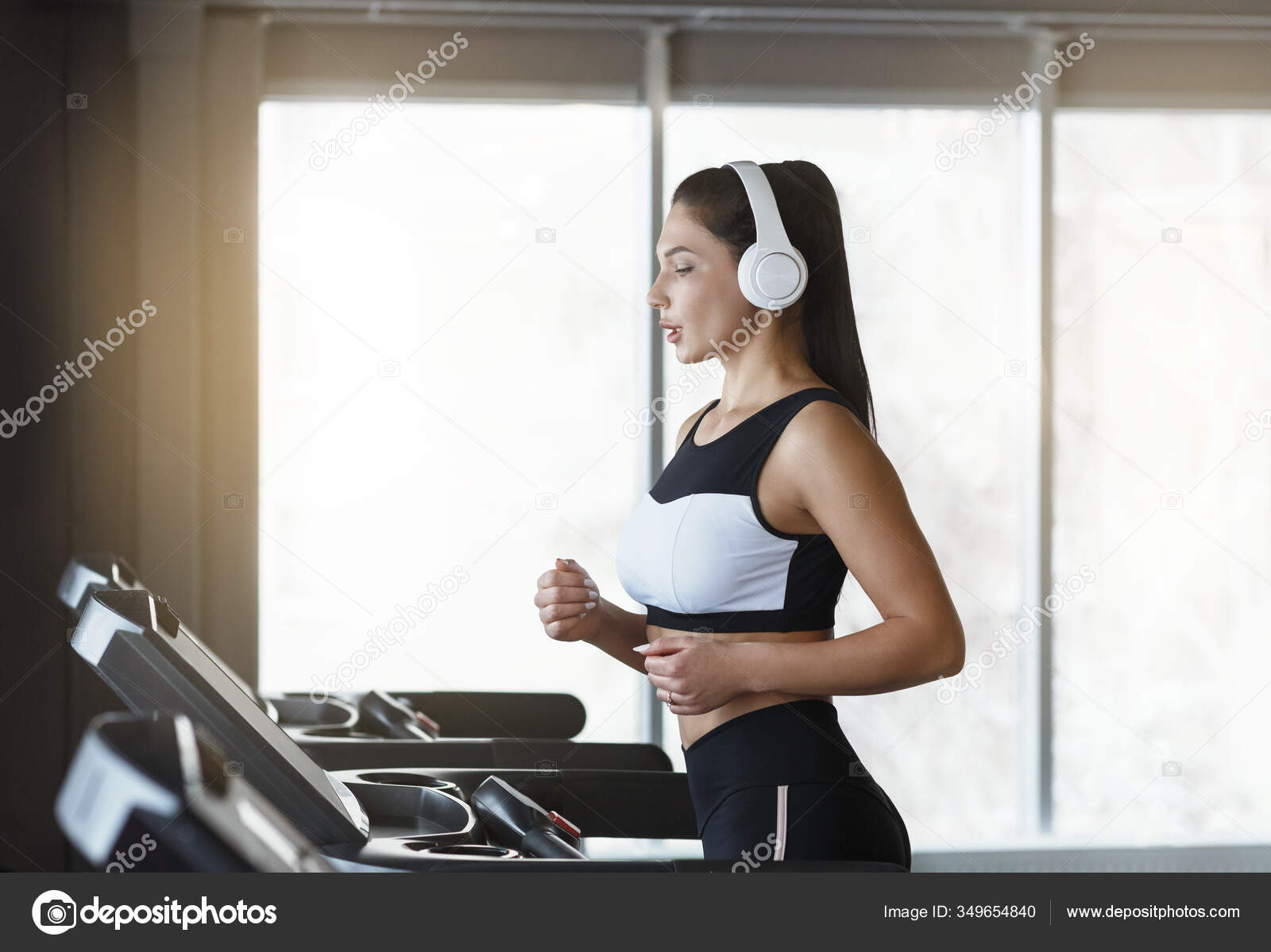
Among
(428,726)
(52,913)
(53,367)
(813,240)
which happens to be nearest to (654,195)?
(53,367)

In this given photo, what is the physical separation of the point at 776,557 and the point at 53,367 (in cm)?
254

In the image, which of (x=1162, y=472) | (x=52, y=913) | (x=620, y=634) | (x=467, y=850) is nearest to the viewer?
(x=52, y=913)

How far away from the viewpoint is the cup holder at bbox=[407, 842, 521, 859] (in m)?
0.84

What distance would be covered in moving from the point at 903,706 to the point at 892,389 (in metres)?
1.00

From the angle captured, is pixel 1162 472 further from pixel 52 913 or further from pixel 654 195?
pixel 52 913

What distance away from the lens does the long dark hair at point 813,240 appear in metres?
1.04

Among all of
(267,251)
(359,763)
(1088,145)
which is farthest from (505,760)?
(1088,145)

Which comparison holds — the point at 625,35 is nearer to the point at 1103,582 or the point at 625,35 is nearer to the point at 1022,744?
the point at 1103,582

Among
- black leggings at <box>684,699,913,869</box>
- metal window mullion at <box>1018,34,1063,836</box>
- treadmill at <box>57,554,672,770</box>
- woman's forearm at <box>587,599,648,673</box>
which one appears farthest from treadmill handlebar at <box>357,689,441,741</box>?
metal window mullion at <box>1018,34,1063,836</box>

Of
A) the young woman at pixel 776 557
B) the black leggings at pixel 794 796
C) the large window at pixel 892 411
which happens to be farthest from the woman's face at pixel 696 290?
the large window at pixel 892 411

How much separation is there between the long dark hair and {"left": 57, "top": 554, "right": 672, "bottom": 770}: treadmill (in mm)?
690

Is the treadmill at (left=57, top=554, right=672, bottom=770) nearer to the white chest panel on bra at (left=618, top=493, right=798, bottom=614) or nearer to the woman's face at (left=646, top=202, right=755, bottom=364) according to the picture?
the white chest panel on bra at (left=618, top=493, right=798, bottom=614)

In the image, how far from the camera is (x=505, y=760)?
5.11ft

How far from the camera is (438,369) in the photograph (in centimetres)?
314
